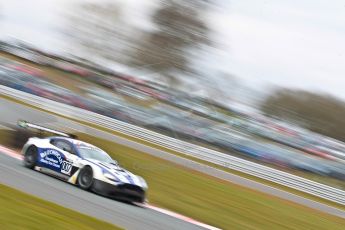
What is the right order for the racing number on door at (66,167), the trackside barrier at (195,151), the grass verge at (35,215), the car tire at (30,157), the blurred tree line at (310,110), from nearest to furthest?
the grass verge at (35,215), the racing number on door at (66,167), the car tire at (30,157), the trackside barrier at (195,151), the blurred tree line at (310,110)

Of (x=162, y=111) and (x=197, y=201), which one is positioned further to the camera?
(x=162, y=111)

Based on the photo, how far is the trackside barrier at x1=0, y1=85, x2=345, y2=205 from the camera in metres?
20.4

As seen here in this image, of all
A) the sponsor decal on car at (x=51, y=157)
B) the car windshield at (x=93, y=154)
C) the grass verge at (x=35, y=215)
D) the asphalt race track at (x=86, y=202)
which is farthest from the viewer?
the sponsor decal on car at (x=51, y=157)

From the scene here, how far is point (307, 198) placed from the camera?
19797mm

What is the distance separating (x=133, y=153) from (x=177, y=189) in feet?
15.5

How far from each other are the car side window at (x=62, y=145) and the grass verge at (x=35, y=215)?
3.42 metres

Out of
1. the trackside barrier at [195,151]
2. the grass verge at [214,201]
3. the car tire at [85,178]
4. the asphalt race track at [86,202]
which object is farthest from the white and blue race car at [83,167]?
the trackside barrier at [195,151]

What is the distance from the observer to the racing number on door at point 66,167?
1205 centimetres

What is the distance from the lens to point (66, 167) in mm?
12133

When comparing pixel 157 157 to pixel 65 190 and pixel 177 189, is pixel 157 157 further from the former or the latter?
pixel 65 190

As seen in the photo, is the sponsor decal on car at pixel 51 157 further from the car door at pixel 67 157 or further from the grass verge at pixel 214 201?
the grass verge at pixel 214 201

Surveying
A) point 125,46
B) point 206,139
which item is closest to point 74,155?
point 206,139

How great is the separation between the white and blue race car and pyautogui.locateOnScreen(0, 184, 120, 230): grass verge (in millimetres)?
2794

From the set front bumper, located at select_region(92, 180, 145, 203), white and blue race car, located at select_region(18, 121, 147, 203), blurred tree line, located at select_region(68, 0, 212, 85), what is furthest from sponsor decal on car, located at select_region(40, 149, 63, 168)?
blurred tree line, located at select_region(68, 0, 212, 85)
